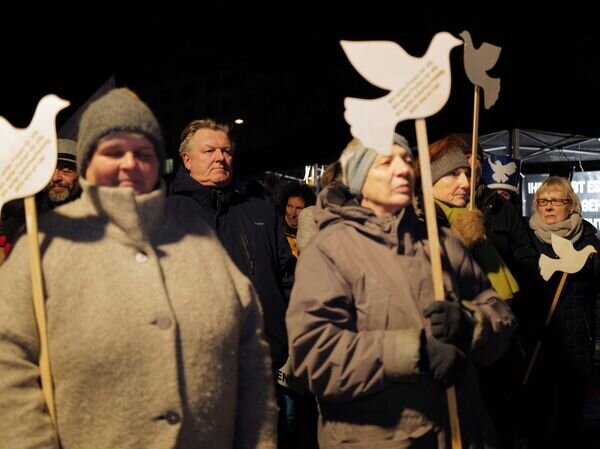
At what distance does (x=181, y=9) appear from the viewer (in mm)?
5305

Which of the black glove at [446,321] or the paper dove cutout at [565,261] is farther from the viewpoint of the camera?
the paper dove cutout at [565,261]

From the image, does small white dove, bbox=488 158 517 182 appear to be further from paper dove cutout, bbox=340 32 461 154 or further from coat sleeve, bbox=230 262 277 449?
coat sleeve, bbox=230 262 277 449

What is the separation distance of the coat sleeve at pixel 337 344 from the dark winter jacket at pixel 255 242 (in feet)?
4.58

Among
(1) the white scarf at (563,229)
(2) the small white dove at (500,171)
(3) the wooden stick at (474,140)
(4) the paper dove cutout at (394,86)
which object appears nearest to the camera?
(4) the paper dove cutout at (394,86)

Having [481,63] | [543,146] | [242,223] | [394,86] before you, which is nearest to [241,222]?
[242,223]

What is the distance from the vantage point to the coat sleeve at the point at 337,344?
2451 mm

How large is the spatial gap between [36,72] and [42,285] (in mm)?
2774

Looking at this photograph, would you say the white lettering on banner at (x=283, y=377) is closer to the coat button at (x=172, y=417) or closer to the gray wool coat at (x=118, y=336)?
the gray wool coat at (x=118, y=336)

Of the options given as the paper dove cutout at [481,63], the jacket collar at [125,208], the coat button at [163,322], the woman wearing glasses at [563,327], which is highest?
the paper dove cutout at [481,63]

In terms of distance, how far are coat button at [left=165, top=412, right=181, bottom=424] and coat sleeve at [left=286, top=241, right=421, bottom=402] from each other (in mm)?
567

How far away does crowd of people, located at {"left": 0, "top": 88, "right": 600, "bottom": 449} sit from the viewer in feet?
6.63

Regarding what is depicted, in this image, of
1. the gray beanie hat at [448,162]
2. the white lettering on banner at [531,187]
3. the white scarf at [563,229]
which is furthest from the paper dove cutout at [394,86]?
the white lettering on banner at [531,187]

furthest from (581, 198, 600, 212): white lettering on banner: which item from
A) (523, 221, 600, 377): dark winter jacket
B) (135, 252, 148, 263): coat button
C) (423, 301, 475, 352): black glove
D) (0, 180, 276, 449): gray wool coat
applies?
(135, 252, 148, 263): coat button

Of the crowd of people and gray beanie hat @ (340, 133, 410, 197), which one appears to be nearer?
the crowd of people
